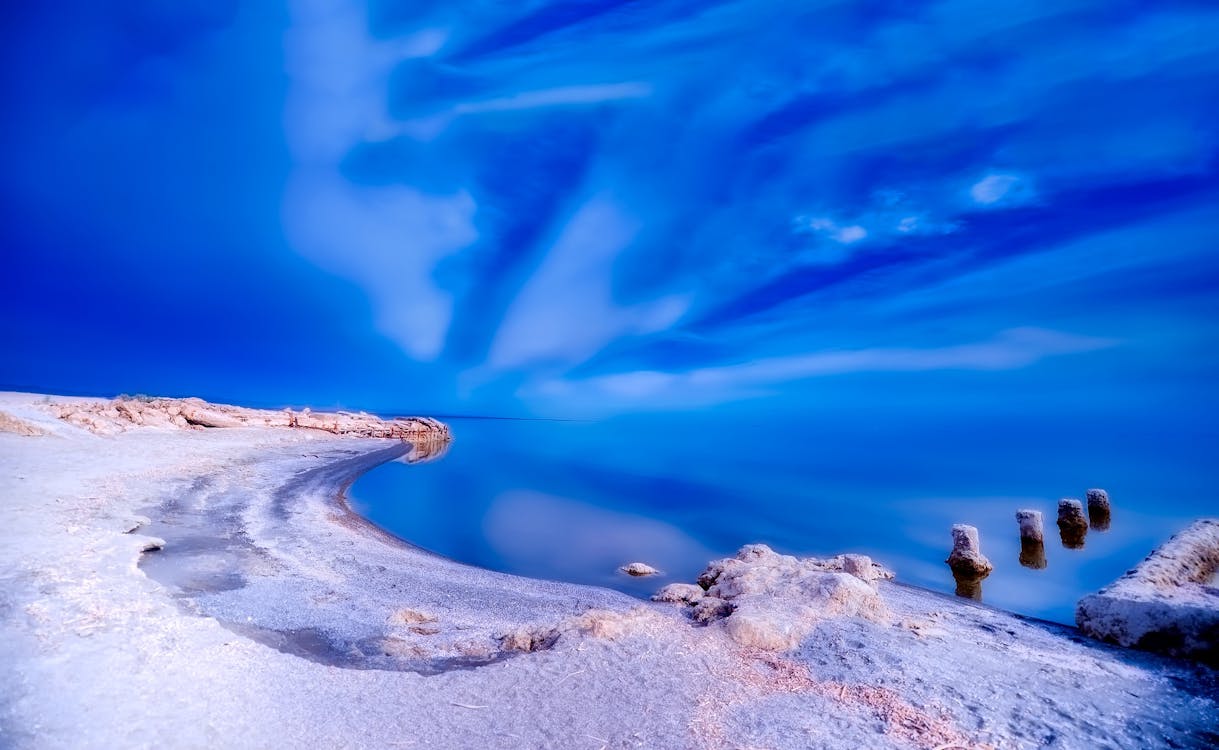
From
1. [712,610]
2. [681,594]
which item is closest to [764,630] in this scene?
[712,610]

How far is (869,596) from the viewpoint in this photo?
9.20 metres

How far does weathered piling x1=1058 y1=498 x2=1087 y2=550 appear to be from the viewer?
24.5 meters

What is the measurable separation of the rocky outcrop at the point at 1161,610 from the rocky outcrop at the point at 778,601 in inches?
158

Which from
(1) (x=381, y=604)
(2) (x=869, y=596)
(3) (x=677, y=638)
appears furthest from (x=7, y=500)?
(2) (x=869, y=596)

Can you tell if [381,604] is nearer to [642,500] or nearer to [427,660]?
[427,660]

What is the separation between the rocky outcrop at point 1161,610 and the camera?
8258mm

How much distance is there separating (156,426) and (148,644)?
33.1 m

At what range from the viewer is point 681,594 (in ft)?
39.0

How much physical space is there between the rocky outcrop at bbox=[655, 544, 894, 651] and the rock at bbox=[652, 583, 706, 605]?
0.02 m

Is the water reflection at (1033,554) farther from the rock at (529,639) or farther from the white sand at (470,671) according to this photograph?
the rock at (529,639)

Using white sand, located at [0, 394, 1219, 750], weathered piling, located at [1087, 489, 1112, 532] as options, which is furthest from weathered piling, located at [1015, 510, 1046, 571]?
white sand, located at [0, 394, 1219, 750]

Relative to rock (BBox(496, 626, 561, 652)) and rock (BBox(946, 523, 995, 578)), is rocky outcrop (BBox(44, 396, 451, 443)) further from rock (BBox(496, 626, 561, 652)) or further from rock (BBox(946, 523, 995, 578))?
rock (BBox(946, 523, 995, 578))

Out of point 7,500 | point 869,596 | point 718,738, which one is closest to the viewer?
point 718,738

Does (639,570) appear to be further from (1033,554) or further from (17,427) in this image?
(17,427)
